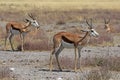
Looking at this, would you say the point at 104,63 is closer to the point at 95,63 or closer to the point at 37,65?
the point at 95,63

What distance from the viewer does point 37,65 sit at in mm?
18734

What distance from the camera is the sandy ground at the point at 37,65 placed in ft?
50.9

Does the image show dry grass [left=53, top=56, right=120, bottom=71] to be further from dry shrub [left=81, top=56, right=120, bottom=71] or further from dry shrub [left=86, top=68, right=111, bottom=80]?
dry shrub [left=86, top=68, right=111, bottom=80]

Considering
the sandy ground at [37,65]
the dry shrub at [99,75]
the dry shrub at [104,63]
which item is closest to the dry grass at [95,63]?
the dry shrub at [104,63]

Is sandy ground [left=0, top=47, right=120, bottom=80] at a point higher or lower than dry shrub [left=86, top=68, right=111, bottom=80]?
lower

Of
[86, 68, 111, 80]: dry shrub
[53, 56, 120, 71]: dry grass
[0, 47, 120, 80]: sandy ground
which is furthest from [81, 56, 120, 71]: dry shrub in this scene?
[86, 68, 111, 80]: dry shrub

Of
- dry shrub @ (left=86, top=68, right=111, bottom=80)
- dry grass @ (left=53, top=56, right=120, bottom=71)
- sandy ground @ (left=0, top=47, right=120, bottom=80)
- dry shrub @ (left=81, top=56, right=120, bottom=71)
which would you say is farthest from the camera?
dry grass @ (left=53, top=56, right=120, bottom=71)

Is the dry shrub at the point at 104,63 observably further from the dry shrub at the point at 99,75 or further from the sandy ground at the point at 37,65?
the dry shrub at the point at 99,75

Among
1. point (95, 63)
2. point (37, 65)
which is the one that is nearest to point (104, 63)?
point (95, 63)

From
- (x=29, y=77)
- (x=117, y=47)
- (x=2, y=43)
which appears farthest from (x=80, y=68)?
(x=2, y=43)

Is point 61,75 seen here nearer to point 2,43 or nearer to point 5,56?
point 5,56

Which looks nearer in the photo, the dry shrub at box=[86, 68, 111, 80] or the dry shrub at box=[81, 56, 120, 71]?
the dry shrub at box=[86, 68, 111, 80]

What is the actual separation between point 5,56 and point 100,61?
5.31 meters

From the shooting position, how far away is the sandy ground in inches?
611
